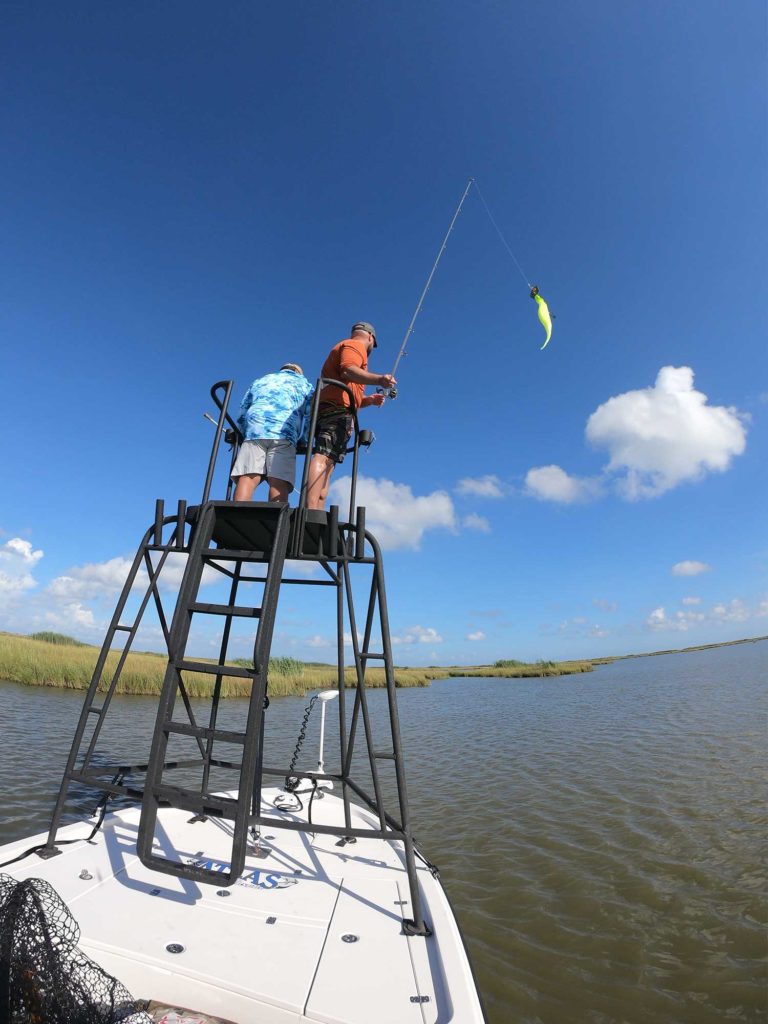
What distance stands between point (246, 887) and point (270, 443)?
352 centimetres

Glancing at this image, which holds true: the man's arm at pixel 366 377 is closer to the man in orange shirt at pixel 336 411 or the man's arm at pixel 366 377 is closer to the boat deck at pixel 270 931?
the man in orange shirt at pixel 336 411

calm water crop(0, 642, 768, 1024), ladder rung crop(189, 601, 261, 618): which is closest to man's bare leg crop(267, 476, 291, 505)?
ladder rung crop(189, 601, 261, 618)

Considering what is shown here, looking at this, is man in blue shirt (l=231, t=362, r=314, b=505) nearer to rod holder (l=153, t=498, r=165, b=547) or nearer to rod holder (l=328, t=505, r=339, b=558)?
rod holder (l=153, t=498, r=165, b=547)

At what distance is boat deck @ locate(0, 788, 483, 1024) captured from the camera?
2.48 m

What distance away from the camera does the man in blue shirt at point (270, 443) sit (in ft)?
14.8

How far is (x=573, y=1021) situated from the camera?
3.68 m

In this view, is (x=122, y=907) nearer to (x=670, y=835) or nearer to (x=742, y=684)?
(x=670, y=835)

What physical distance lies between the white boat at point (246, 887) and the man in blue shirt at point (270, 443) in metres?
0.42

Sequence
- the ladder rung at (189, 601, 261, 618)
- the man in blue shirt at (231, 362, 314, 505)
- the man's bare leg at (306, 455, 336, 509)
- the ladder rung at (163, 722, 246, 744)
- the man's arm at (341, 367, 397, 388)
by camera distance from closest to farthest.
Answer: the ladder rung at (163, 722, 246, 744) → the ladder rung at (189, 601, 261, 618) → the man's bare leg at (306, 455, 336, 509) → the man's arm at (341, 367, 397, 388) → the man in blue shirt at (231, 362, 314, 505)

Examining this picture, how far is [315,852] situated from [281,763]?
751 cm

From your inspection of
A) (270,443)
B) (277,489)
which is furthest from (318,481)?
(270,443)

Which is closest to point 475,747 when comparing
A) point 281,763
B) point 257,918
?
point 281,763

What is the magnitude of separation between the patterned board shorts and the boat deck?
3.40m

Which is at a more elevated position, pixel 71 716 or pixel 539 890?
pixel 71 716
